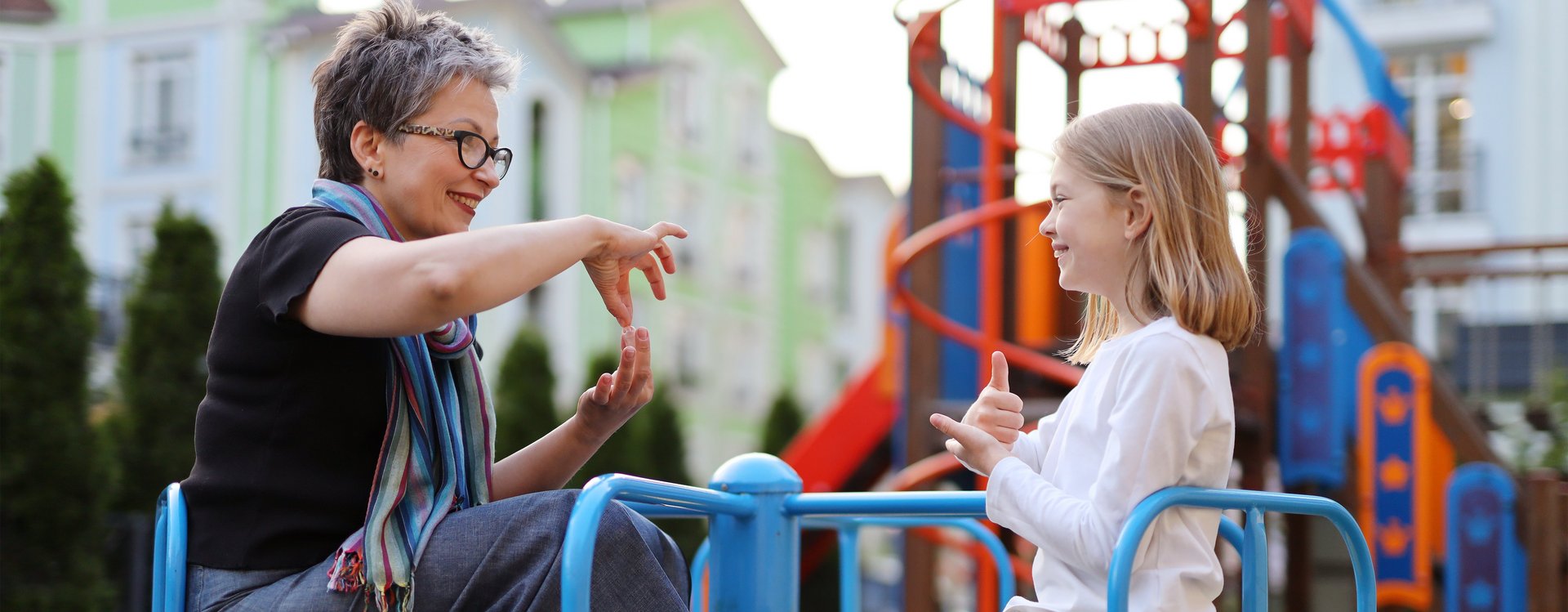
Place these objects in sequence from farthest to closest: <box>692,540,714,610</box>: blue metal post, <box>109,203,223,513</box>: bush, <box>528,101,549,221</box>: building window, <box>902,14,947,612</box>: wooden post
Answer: <box>528,101,549,221</box>: building window, <box>109,203,223,513</box>: bush, <box>902,14,947,612</box>: wooden post, <box>692,540,714,610</box>: blue metal post

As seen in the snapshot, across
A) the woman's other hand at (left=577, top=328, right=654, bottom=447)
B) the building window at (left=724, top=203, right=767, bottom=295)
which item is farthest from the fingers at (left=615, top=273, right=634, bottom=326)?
the building window at (left=724, top=203, right=767, bottom=295)

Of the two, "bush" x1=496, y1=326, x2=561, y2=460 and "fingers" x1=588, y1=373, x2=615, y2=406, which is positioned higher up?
"fingers" x1=588, y1=373, x2=615, y2=406

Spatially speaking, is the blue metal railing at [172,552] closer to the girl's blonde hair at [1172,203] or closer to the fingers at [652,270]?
the fingers at [652,270]

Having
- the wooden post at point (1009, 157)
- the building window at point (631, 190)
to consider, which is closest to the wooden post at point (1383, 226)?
the wooden post at point (1009, 157)

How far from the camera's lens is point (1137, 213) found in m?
2.09

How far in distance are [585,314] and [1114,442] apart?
22.5 metres

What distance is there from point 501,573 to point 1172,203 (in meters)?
0.96

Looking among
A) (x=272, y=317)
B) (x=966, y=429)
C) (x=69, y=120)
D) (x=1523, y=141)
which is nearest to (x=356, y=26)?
(x=272, y=317)

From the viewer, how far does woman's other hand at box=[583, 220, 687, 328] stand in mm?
2006

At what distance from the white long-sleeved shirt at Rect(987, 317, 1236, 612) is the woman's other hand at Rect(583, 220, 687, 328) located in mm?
531

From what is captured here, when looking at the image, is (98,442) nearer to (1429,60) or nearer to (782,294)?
(1429,60)

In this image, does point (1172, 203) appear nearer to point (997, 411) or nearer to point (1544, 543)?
point (997, 411)

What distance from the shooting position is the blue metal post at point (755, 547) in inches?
93.0

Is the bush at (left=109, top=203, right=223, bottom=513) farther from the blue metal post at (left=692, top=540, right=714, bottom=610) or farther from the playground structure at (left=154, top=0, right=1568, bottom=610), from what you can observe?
the blue metal post at (left=692, top=540, right=714, bottom=610)
